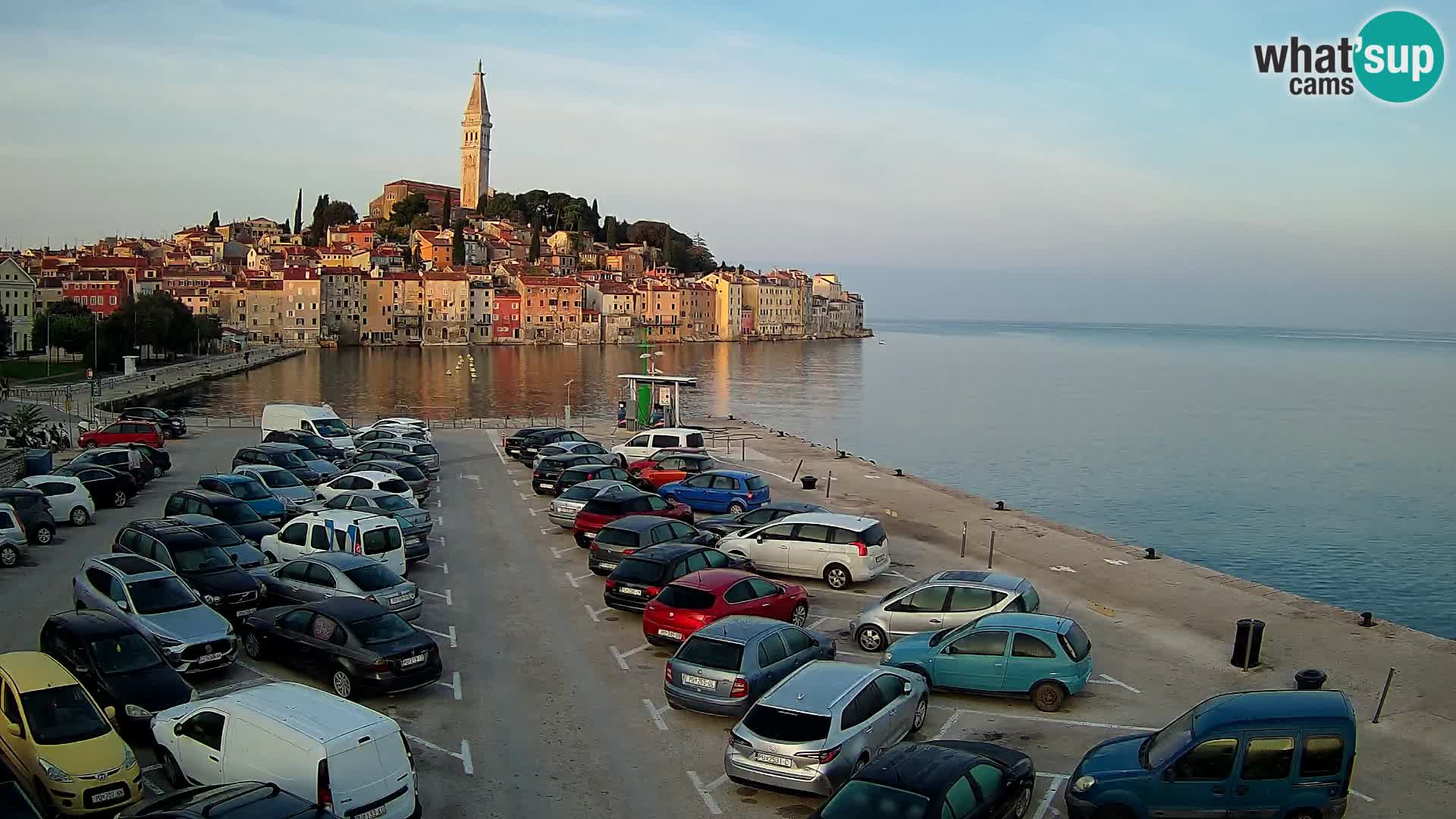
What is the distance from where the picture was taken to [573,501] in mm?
22984

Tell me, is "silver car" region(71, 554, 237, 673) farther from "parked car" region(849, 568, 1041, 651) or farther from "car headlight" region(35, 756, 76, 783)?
"parked car" region(849, 568, 1041, 651)

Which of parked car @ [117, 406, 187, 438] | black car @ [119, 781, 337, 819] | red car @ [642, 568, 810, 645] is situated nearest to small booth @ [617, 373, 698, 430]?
parked car @ [117, 406, 187, 438]

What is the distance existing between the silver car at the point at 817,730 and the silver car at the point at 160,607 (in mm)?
6524

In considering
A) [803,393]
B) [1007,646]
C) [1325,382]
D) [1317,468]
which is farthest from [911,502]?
[1325,382]

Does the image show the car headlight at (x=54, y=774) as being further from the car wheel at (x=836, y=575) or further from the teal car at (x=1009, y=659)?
the car wheel at (x=836, y=575)

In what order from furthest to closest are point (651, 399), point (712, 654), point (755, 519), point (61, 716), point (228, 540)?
1. point (651, 399)
2. point (755, 519)
3. point (228, 540)
4. point (712, 654)
5. point (61, 716)

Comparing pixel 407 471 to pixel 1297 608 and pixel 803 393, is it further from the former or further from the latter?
pixel 803 393

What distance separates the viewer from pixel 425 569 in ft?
63.9

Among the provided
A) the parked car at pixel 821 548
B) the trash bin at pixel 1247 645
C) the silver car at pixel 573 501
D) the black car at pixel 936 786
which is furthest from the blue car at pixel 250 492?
the trash bin at pixel 1247 645

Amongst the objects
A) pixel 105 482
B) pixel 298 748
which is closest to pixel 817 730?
pixel 298 748

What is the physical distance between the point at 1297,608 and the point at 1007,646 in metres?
8.41

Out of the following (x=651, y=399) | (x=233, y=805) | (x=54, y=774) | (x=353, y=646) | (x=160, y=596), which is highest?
(x=651, y=399)

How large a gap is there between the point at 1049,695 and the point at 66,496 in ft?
65.4

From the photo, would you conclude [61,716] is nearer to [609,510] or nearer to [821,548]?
[821,548]
